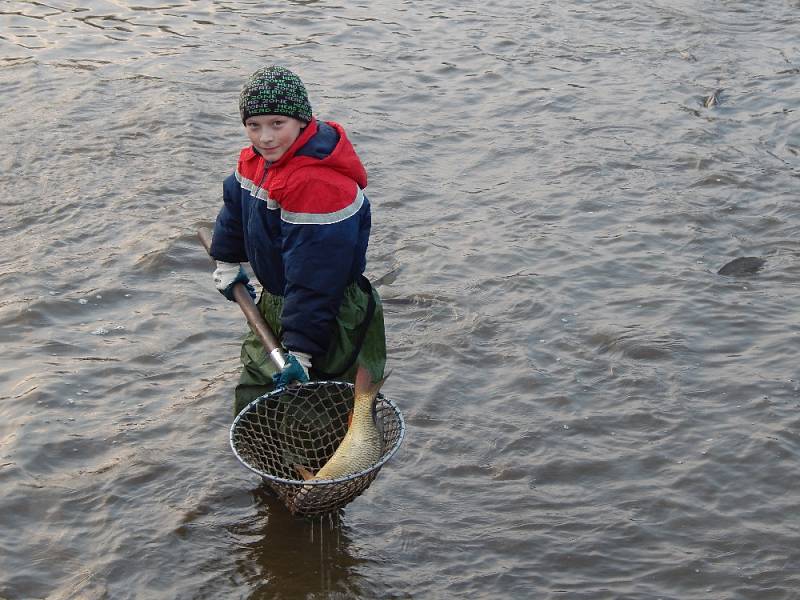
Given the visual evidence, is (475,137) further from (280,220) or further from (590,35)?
(280,220)

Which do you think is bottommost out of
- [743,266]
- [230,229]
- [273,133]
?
[743,266]

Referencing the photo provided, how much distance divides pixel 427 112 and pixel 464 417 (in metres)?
4.84

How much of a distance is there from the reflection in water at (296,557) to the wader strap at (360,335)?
0.67m

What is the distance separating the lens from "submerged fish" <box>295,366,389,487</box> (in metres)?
3.84

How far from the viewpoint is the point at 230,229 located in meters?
4.29

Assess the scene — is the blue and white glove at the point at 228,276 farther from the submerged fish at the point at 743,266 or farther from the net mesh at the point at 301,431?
the submerged fish at the point at 743,266

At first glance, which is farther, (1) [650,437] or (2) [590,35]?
(2) [590,35]

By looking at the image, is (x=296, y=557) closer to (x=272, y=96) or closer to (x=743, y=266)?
(x=272, y=96)

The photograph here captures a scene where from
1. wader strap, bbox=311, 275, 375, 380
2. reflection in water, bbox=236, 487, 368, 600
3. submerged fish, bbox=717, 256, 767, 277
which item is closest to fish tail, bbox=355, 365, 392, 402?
wader strap, bbox=311, 275, 375, 380

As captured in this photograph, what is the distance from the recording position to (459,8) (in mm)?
12906

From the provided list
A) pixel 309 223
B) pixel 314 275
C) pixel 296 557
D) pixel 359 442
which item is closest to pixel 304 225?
pixel 309 223

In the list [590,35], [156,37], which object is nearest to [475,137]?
[590,35]

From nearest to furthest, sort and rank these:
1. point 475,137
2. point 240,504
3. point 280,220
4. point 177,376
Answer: point 280,220, point 240,504, point 177,376, point 475,137

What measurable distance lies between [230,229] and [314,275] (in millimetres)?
583
